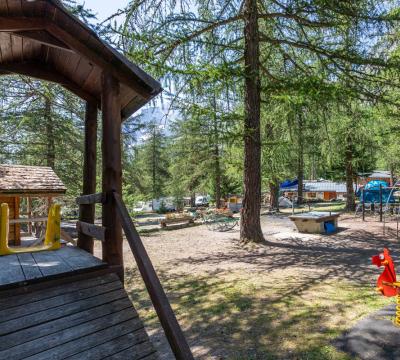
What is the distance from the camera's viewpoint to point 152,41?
31.1 feet

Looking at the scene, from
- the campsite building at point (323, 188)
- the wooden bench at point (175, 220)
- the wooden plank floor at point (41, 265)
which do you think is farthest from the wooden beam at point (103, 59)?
the campsite building at point (323, 188)

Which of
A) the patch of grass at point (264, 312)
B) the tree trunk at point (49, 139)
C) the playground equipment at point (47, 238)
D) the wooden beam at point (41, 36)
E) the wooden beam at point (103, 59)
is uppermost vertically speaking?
the tree trunk at point (49, 139)

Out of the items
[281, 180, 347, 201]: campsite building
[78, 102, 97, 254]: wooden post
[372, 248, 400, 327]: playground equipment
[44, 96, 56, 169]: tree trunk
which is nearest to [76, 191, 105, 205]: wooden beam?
[78, 102, 97, 254]: wooden post

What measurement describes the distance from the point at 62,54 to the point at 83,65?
0.41m

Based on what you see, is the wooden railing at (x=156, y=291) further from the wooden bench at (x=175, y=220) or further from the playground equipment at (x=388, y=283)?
the wooden bench at (x=175, y=220)

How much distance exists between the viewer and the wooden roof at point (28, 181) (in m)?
9.11

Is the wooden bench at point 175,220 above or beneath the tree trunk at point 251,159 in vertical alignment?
beneath

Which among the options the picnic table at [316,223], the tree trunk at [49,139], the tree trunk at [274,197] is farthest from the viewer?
the tree trunk at [274,197]

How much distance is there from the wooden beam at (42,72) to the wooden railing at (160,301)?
2.76m

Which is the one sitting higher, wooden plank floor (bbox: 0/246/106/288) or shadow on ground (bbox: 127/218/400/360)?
wooden plank floor (bbox: 0/246/106/288)

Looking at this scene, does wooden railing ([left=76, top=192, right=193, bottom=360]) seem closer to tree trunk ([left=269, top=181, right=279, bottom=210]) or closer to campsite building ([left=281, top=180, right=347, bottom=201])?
tree trunk ([left=269, top=181, right=279, bottom=210])

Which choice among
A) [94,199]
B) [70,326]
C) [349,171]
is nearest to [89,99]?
[94,199]

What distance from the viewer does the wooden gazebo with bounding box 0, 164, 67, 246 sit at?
30.0 ft

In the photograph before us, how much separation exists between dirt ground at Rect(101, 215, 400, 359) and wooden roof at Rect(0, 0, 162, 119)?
3394 millimetres
